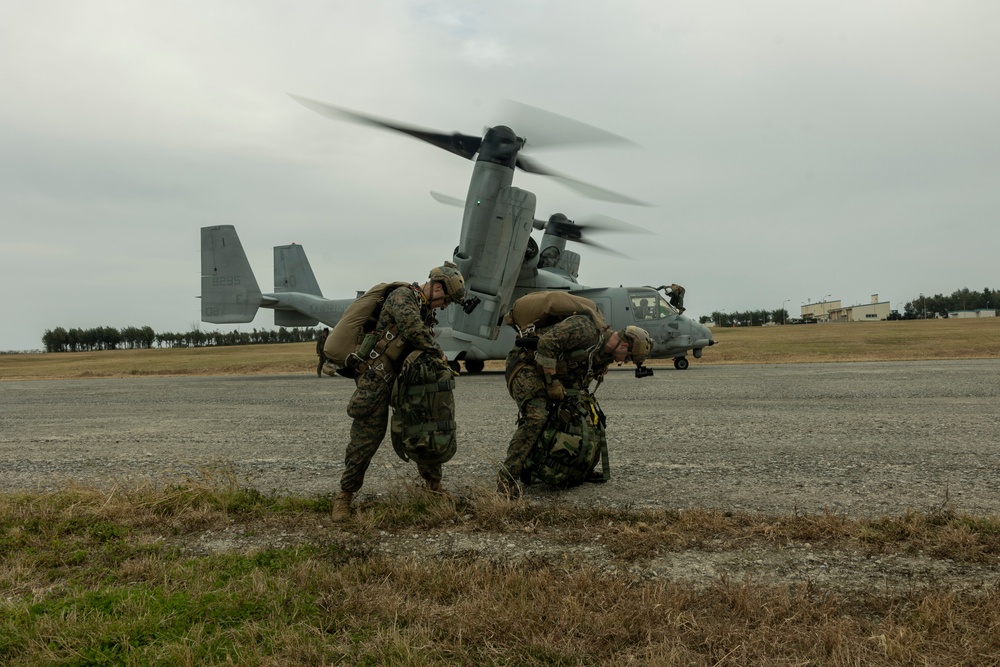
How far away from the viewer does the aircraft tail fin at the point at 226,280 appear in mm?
22031

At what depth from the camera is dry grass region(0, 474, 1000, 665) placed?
2.60 m

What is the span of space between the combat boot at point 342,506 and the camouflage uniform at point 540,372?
1.29 m

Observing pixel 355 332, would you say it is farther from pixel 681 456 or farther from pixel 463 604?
pixel 681 456

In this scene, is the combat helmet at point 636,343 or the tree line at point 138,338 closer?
the combat helmet at point 636,343

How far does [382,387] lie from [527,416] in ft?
4.15

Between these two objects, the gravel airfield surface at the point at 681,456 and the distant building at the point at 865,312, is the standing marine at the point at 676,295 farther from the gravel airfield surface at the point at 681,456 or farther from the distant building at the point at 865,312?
the distant building at the point at 865,312

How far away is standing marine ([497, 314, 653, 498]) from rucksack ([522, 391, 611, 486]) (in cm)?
6

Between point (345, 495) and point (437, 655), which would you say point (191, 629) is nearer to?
point (437, 655)

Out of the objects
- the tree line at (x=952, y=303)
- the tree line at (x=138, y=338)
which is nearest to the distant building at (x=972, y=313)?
the tree line at (x=952, y=303)

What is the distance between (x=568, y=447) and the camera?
550cm

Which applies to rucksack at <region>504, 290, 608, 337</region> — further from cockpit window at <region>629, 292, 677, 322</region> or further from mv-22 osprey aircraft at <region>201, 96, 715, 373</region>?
cockpit window at <region>629, 292, 677, 322</region>

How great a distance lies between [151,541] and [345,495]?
122 cm

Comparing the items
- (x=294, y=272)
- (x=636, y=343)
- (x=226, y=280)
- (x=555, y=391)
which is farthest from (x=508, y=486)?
(x=294, y=272)

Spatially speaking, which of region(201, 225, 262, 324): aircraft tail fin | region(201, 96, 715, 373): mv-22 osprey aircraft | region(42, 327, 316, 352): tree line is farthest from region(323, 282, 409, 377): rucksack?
region(42, 327, 316, 352): tree line
